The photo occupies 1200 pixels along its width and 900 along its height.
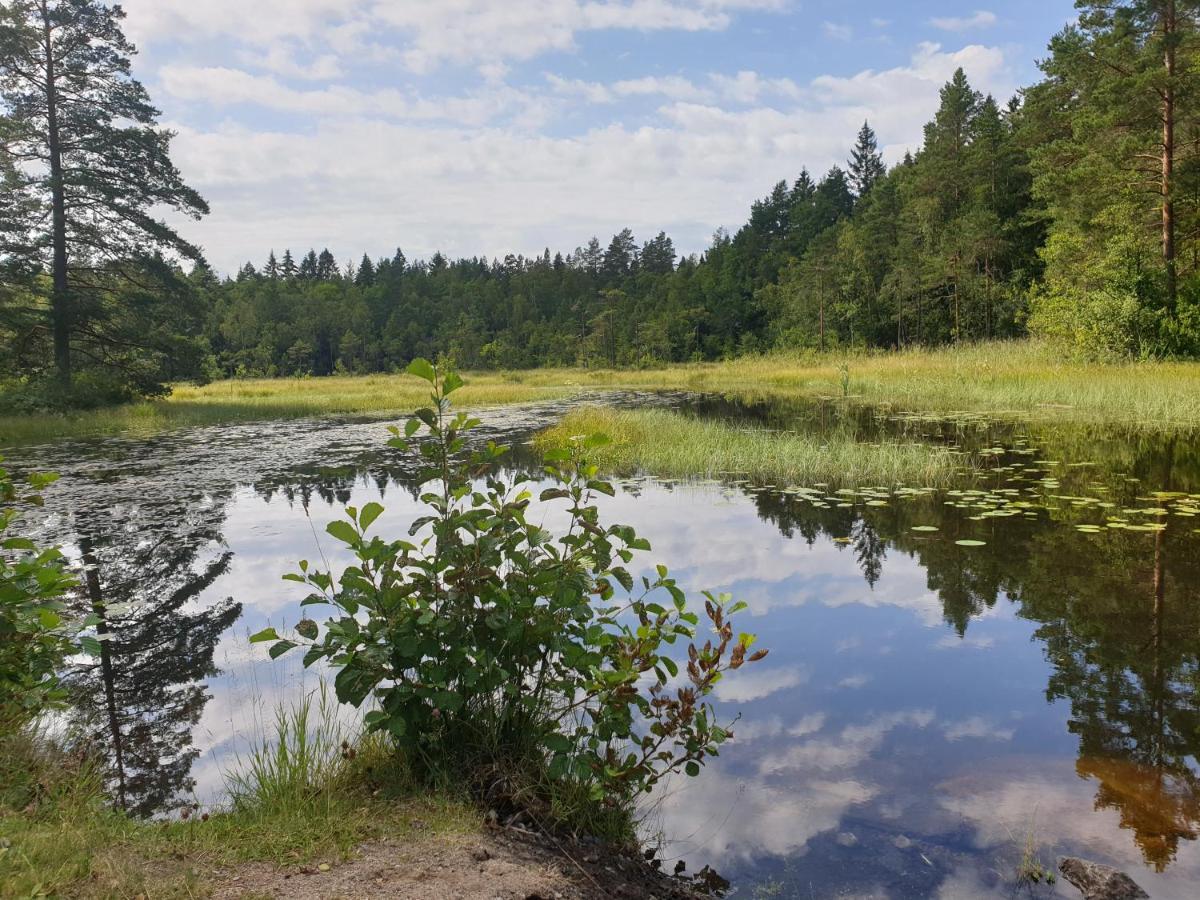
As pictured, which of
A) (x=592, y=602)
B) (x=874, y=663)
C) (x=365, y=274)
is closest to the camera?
(x=874, y=663)

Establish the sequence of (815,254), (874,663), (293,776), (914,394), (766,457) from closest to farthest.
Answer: (293,776), (874,663), (766,457), (914,394), (815,254)

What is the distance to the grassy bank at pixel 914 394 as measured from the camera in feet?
57.3

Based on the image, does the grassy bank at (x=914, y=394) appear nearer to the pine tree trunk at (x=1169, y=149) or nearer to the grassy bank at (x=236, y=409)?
the grassy bank at (x=236, y=409)

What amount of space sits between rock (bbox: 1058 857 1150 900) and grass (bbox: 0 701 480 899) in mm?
2272

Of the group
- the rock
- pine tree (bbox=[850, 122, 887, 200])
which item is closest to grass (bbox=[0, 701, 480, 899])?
the rock

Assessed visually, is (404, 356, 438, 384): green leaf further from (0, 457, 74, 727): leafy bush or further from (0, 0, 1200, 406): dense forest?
(0, 0, 1200, 406): dense forest

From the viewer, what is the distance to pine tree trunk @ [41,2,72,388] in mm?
21031

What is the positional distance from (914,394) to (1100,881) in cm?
2334

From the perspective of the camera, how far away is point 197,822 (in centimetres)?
289

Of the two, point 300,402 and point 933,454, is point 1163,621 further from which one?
point 300,402

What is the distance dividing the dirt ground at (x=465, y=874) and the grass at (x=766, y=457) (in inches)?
305

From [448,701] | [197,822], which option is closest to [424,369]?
[448,701]

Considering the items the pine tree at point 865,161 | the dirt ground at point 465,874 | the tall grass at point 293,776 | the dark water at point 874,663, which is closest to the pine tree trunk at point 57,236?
the dark water at point 874,663

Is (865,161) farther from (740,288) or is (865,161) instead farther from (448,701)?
(448,701)
